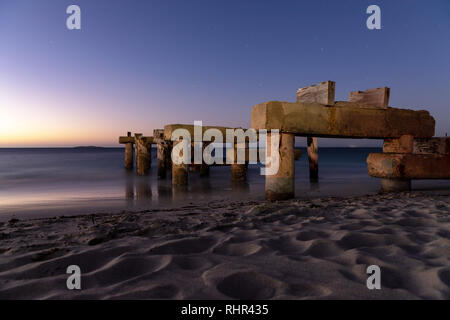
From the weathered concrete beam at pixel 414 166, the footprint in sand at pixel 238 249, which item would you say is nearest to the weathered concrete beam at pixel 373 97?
the weathered concrete beam at pixel 414 166

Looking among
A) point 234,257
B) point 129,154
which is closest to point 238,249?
point 234,257

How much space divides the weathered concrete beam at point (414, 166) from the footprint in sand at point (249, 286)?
5.28m

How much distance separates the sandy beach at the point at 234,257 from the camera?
4.97 feet

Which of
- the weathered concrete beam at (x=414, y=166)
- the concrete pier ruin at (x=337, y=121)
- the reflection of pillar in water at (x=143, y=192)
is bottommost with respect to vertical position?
the reflection of pillar in water at (x=143, y=192)

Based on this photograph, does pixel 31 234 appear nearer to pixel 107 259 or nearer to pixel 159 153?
pixel 107 259

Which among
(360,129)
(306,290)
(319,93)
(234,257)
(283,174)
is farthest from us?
(360,129)

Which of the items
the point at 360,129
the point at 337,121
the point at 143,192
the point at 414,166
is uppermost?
the point at 337,121

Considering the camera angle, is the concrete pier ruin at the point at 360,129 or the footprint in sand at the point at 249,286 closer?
the footprint in sand at the point at 249,286

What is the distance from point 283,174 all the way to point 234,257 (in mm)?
3251

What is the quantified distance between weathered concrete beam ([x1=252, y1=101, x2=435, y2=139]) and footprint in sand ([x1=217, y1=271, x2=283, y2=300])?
349cm

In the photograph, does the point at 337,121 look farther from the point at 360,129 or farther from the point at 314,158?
the point at 314,158

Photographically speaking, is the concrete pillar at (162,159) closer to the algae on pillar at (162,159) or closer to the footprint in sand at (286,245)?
the algae on pillar at (162,159)

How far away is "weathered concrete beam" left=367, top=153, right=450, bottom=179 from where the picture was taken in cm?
569

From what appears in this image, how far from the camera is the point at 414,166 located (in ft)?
18.7
